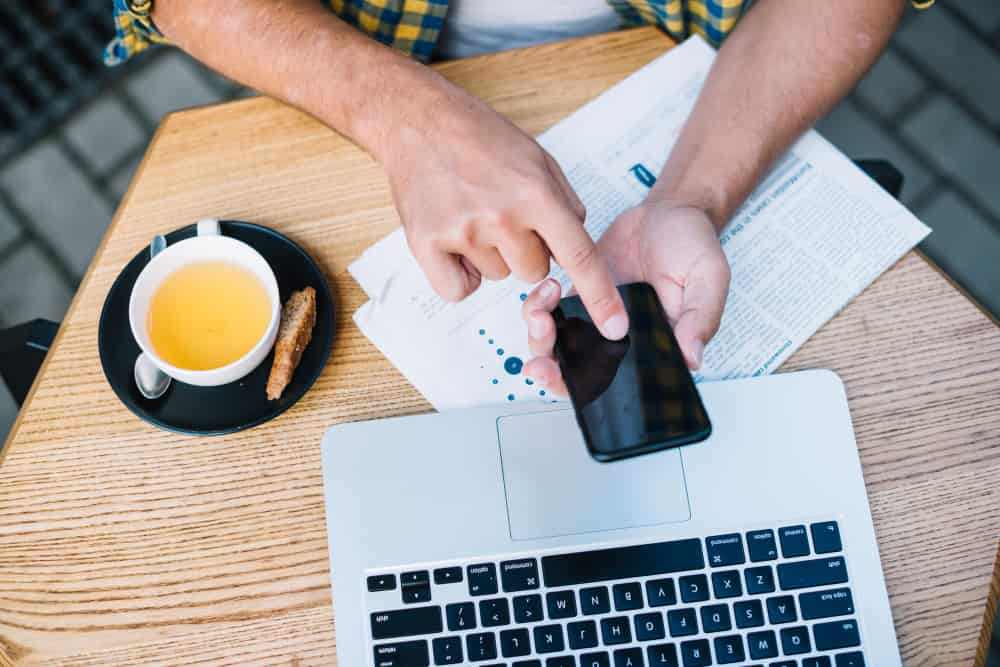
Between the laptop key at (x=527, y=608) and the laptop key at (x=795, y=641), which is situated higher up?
the laptop key at (x=795, y=641)

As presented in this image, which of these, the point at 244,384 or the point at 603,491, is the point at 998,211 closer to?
the point at 603,491

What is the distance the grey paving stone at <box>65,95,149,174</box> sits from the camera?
58.9 inches

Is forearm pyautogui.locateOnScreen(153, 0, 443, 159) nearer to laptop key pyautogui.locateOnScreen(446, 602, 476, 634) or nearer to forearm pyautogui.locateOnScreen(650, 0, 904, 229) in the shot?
forearm pyautogui.locateOnScreen(650, 0, 904, 229)

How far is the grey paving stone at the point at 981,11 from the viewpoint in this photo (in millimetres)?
1527

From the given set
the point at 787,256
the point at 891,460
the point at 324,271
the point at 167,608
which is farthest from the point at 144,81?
the point at 891,460

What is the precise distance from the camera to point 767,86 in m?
0.74

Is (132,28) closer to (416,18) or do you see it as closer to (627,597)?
(416,18)

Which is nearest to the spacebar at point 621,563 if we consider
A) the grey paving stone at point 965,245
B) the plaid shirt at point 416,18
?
the plaid shirt at point 416,18

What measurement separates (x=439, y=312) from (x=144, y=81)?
1190mm

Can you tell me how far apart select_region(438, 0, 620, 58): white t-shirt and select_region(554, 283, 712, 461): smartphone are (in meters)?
0.41

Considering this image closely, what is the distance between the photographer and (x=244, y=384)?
634mm

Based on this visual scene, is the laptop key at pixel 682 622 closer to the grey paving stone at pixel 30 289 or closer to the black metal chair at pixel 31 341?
the black metal chair at pixel 31 341

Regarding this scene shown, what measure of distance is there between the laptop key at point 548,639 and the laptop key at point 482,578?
45 mm

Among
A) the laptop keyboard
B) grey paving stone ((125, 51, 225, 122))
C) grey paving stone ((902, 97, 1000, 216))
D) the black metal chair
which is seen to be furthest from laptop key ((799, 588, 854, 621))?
grey paving stone ((125, 51, 225, 122))
